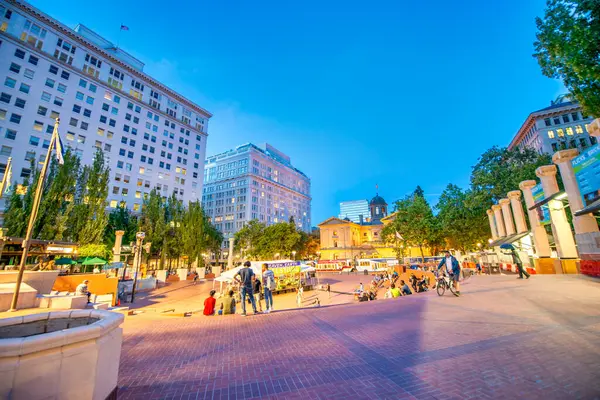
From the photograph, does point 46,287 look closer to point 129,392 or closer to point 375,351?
point 129,392

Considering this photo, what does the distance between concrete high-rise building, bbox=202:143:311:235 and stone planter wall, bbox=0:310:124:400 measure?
274 feet

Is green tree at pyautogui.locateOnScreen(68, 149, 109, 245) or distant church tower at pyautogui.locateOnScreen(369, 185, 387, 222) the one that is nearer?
green tree at pyautogui.locateOnScreen(68, 149, 109, 245)

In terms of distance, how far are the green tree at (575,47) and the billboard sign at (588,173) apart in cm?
249

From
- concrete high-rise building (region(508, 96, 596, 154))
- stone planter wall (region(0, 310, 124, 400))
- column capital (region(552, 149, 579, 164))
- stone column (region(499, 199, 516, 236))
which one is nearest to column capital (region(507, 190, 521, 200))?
stone column (region(499, 199, 516, 236))

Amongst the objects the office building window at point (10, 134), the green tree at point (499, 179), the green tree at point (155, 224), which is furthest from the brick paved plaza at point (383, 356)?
the office building window at point (10, 134)

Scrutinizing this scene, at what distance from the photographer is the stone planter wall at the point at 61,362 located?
2.10m

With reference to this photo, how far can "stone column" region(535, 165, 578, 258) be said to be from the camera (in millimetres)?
17281

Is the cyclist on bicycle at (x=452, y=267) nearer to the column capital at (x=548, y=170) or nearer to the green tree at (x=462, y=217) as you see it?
the column capital at (x=548, y=170)

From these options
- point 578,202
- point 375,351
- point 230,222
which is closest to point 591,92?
point 578,202

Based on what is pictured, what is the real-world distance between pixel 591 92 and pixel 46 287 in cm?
2856

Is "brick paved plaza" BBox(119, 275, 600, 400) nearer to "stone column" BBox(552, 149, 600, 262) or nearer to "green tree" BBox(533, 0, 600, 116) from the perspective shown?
"stone column" BBox(552, 149, 600, 262)

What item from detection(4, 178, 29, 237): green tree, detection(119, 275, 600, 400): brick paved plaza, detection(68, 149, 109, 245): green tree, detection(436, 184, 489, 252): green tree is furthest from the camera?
detection(436, 184, 489, 252): green tree

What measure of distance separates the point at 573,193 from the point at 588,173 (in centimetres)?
165

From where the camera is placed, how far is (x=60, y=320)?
3.41 m
